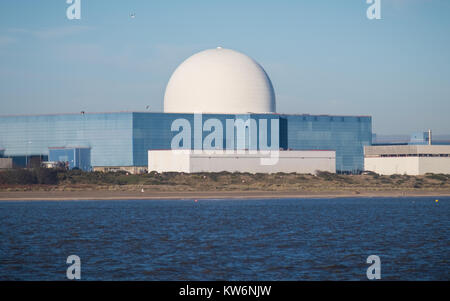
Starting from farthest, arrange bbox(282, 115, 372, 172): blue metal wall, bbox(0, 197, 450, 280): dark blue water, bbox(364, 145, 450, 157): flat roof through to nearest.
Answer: bbox(282, 115, 372, 172): blue metal wall < bbox(364, 145, 450, 157): flat roof < bbox(0, 197, 450, 280): dark blue water

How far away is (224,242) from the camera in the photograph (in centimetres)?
3400

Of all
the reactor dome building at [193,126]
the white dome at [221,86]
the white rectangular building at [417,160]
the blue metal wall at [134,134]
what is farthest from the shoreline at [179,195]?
the white dome at [221,86]

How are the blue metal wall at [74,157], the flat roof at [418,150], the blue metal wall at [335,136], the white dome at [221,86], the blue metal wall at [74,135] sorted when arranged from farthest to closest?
the blue metal wall at [335,136] → the white dome at [221,86] → the blue metal wall at [74,135] → the blue metal wall at [74,157] → the flat roof at [418,150]

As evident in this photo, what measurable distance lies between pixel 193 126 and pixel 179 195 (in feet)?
120

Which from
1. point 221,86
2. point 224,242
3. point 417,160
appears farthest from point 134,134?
point 224,242

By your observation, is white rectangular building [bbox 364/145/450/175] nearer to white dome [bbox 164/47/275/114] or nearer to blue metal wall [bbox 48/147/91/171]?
white dome [bbox 164/47/275/114]

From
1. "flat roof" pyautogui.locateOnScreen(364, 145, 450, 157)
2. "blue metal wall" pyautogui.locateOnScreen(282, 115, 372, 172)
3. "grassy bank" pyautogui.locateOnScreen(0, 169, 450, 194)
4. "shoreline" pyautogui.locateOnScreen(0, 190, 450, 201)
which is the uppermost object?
"blue metal wall" pyautogui.locateOnScreen(282, 115, 372, 172)

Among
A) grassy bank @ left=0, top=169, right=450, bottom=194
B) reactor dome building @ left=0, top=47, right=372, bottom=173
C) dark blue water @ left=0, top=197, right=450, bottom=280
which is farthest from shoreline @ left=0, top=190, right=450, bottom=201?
reactor dome building @ left=0, top=47, right=372, bottom=173

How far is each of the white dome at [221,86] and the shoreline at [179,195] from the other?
36.9 meters

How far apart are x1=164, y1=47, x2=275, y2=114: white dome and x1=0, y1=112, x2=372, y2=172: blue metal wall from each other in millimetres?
3126

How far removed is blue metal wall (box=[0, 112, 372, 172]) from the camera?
10644 cm

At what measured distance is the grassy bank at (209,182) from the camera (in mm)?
78250

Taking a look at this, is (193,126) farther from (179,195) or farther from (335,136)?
(179,195)

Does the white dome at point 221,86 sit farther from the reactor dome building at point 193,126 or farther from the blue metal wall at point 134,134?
the blue metal wall at point 134,134
